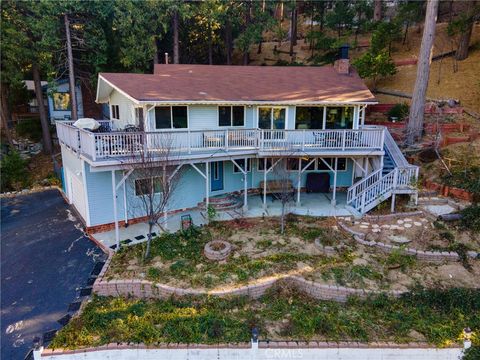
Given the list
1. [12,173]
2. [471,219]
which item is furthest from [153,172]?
[12,173]

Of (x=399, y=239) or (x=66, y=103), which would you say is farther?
(x=66, y=103)

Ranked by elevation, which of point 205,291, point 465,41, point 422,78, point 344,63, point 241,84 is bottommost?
point 205,291

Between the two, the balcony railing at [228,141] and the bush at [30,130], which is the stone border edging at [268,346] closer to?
the balcony railing at [228,141]

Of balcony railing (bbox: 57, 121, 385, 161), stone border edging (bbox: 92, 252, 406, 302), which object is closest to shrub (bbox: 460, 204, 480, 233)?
balcony railing (bbox: 57, 121, 385, 161)

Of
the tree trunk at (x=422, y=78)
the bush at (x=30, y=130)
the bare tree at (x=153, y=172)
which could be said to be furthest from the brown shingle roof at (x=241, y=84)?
the bush at (x=30, y=130)

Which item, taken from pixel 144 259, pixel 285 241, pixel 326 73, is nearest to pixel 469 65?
pixel 326 73

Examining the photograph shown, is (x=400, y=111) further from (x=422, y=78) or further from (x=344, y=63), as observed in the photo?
(x=344, y=63)
